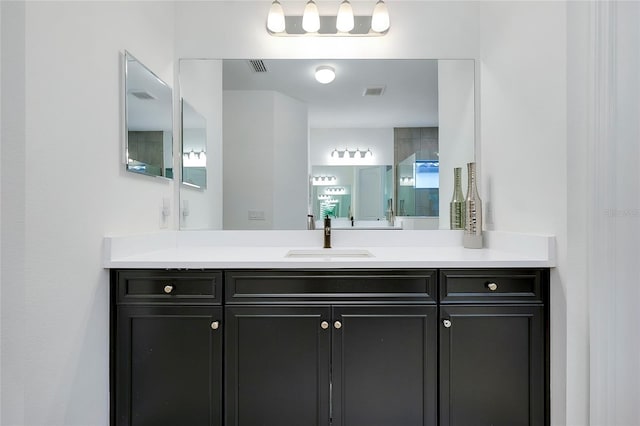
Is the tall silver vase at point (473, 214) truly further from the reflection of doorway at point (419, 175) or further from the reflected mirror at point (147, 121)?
the reflected mirror at point (147, 121)

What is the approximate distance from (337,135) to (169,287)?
1.27 m

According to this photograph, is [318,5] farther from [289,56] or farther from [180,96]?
[180,96]

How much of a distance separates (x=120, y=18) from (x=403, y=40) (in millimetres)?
1457

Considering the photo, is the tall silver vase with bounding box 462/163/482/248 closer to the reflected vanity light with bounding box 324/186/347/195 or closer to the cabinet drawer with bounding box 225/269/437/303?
the cabinet drawer with bounding box 225/269/437/303

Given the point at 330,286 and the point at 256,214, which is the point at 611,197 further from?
the point at 256,214

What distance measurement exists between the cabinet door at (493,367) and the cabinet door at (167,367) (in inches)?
36.7

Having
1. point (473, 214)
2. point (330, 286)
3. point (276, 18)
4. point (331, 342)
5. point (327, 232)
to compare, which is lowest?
point (331, 342)

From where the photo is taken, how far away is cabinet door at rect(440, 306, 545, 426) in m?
1.36

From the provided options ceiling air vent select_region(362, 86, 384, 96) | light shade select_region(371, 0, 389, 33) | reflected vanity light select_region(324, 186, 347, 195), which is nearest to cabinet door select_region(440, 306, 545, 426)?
reflected vanity light select_region(324, 186, 347, 195)

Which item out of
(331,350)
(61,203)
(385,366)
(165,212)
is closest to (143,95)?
(165,212)

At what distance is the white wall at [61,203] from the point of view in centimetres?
95

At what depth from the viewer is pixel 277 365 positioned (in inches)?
53.5

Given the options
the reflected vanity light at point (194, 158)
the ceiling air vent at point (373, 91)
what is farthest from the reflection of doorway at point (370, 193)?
the reflected vanity light at point (194, 158)

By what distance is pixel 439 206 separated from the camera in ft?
6.54
